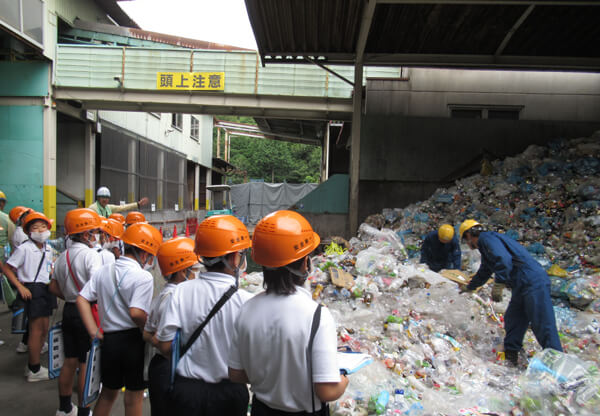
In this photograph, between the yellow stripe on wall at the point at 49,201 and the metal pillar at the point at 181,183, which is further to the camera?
the metal pillar at the point at 181,183

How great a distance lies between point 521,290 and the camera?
3471 millimetres

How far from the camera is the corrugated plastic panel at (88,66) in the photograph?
36.4ft

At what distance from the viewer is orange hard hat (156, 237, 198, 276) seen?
6.97 ft

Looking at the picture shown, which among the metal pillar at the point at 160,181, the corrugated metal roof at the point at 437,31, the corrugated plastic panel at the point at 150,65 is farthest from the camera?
the metal pillar at the point at 160,181

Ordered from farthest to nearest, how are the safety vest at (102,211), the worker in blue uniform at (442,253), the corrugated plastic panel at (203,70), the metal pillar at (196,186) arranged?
the metal pillar at (196,186) < the corrugated plastic panel at (203,70) < the worker in blue uniform at (442,253) < the safety vest at (102,211)

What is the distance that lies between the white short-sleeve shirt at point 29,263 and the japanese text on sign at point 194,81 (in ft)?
28.1

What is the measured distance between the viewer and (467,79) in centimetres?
1053

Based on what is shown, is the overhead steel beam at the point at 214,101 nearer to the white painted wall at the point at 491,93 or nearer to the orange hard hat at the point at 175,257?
the white painted wall at the point at 491,93

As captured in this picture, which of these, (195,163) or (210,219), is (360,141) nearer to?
(210,219)

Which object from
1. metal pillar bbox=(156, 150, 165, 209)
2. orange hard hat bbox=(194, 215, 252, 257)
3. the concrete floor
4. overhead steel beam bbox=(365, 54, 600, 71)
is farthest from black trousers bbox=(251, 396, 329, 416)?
metal pillar bbox=(156, 150, 165, 209)

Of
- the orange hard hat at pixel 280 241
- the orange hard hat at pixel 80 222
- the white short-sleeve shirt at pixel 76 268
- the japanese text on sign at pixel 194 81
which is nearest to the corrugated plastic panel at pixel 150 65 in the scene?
the japanese text on sign at pixel 194 81

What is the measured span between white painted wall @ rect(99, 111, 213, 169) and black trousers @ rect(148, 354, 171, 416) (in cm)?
1347

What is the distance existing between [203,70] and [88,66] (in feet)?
12.0

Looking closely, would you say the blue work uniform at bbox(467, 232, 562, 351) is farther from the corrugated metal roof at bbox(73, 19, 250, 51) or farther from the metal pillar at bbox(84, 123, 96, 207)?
the corrugated metal roof at bbox(73, 19, 250, 51)
